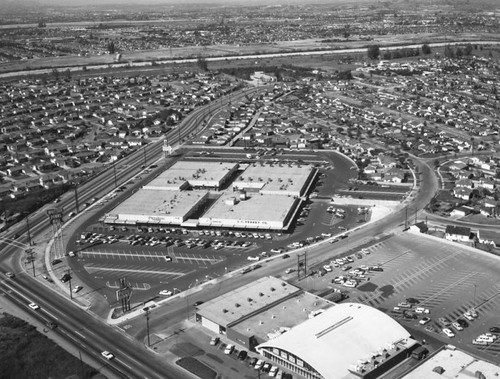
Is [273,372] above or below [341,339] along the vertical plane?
below

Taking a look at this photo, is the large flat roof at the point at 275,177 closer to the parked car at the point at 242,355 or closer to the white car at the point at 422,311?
the white car at the point at 422,311

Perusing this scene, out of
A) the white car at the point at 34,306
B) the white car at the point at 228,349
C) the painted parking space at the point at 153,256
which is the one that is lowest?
the painted parking space at the point at 153,256

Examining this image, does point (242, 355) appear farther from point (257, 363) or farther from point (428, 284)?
point (428, 284)

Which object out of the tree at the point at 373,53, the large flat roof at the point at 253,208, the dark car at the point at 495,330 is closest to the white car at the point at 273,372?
the dark car at the point at 495,330

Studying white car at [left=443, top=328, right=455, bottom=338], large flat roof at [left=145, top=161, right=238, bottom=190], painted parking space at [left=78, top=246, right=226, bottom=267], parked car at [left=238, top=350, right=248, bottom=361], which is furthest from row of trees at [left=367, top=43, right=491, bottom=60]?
parked car at [left=238, top=350, right=248, bottom=361]

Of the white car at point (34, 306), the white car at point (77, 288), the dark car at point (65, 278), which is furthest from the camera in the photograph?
the dark car at point (65, 278)

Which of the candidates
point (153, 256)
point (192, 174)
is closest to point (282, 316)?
point (153, 256)

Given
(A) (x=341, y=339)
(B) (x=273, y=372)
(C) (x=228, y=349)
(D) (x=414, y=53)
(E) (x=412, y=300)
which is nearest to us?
(B) (x=273, y=372)
